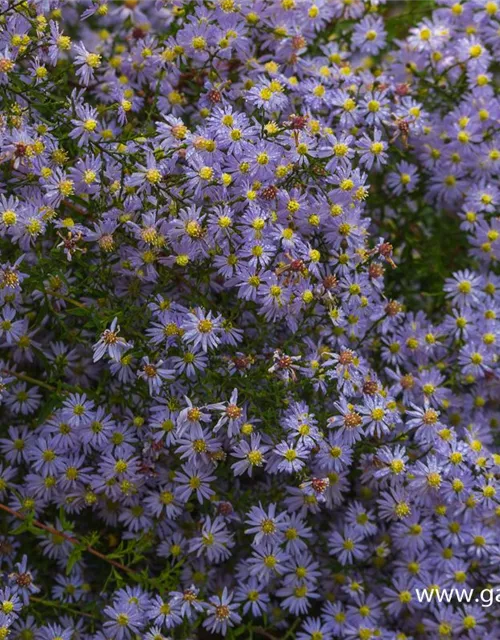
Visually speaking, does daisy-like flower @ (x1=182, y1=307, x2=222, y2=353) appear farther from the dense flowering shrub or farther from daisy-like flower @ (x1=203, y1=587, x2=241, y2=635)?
daisy-like flower @ (x1=203, y1=587, x2=241, y2=635)

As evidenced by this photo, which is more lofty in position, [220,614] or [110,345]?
[110,345]

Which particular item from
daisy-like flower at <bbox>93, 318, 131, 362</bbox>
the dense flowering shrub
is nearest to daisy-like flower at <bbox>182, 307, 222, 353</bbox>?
the dense flowering shrub

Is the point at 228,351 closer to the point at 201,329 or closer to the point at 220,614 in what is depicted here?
the point at 201,329

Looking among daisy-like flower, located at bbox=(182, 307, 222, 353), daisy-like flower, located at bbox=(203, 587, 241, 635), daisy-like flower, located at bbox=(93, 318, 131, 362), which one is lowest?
daisy-like flower, located at bbox=(203, 587, 241, 635)

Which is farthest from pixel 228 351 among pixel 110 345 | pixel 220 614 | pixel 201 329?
pixel 220 614

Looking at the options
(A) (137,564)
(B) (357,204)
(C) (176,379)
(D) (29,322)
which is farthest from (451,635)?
(D) (29,322)

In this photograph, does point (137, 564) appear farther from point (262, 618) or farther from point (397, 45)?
point (397, 45)

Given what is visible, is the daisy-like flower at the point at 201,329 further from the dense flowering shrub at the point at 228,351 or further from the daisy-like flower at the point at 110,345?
the daisy-like flower at the point at 110,345

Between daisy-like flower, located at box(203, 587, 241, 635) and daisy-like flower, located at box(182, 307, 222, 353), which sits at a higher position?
daisy-like flower, located at box(182, 307, 222, 353)

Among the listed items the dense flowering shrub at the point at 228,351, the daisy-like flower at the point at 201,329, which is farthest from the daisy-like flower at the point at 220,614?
the daisy-like flower at the point at 201,329
